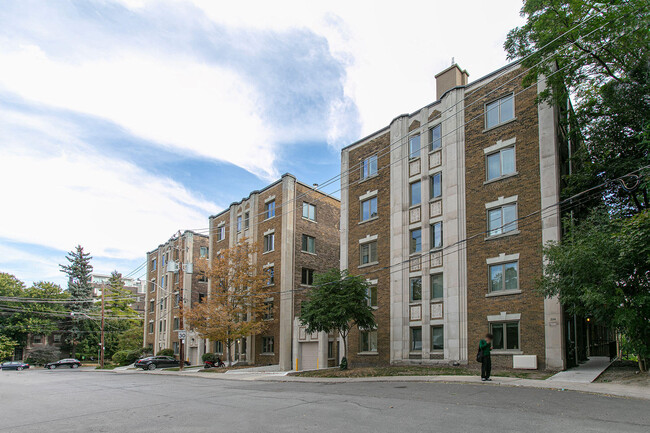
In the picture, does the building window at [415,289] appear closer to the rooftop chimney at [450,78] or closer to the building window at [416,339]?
the building window at [416,339]

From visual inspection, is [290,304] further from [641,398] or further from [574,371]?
[641,398]

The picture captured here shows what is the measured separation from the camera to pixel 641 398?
40.6 ft

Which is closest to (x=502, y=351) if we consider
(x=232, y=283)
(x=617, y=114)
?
(x=617, y=114)

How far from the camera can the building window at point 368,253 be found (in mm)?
29527

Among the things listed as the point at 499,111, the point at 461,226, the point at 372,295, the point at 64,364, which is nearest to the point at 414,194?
the point at 461,226

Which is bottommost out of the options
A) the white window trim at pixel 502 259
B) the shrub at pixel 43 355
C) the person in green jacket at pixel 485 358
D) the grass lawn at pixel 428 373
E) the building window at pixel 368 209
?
the shrub at pixel 43 355

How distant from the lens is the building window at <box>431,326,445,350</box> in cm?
2470

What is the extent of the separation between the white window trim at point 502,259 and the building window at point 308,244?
18.0m

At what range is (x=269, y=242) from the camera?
39344 mm

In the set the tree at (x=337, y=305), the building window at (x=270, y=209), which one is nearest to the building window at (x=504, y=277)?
the tree at (x=337, y=305)

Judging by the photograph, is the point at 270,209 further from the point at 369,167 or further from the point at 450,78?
the point at 450,78

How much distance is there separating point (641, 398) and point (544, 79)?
49.4ft

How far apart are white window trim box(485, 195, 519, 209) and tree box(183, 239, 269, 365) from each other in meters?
19.2

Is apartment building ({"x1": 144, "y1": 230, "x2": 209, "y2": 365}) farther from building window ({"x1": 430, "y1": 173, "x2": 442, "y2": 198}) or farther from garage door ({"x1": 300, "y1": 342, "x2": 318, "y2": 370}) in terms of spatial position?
building window ({"x1": 430, "y1": 173, "x2": 442, "y2": 198})
